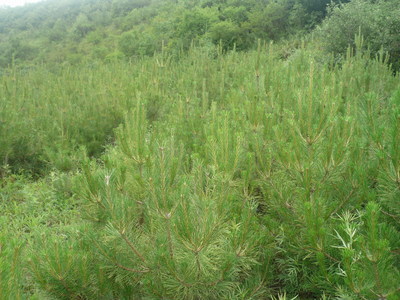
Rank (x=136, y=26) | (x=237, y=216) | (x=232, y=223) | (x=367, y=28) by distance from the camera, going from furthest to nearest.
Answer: (x=136, y=26)
(x=367, y=28)
(x=237, y=216)
(x=232, y=223)

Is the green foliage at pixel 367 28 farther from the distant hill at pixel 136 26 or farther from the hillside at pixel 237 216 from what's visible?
the hillside at pixel 237 216

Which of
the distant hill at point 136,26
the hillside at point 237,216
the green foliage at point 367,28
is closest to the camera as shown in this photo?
the hillside at point 237,216

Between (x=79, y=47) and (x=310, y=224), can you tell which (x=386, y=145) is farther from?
(x=79, y=47)

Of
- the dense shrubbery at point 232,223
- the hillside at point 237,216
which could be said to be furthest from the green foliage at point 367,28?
the dense shrubbery at point 232,223

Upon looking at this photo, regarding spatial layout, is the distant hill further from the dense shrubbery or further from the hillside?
the dense shrubbery

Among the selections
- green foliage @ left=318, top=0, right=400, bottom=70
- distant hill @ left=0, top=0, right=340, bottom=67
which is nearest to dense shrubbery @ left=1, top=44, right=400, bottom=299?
distant hill @ left=0, top=0, right=340, bottom=67

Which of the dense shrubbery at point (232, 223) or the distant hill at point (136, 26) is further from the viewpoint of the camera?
the distant hill at point (136, 26)

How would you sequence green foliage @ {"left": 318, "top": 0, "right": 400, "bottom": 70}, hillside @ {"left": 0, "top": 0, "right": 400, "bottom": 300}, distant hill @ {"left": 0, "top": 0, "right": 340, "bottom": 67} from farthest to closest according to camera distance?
distant hill @ {"left": 0, "top": 0, "right": 340, "bottom": 67} < green foliage @ {"left": 318, "top": 0, "right": 400, "bottom": 70} < hillside @ {"left": 0, "top": 0, "right": 400, "bottom": 300}

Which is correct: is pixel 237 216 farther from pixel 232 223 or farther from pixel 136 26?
pixel 136 26

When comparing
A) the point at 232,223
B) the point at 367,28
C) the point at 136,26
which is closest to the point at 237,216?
the point at 232,223

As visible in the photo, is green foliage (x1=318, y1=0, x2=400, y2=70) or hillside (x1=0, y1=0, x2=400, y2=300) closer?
Answer: hillside (x1=0, y1=0, x2=400, y2=300)

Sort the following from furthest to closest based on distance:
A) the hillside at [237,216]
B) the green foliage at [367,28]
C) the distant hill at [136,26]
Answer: the distant hill at [136,26] < the green foliage at [367,28] < the hillside at [237,216]

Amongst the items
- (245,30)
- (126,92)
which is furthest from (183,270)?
(245,30)

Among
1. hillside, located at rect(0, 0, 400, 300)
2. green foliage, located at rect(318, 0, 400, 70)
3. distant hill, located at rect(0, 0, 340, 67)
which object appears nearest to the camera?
hillside, located at rect(0, 0, 400, 300)
